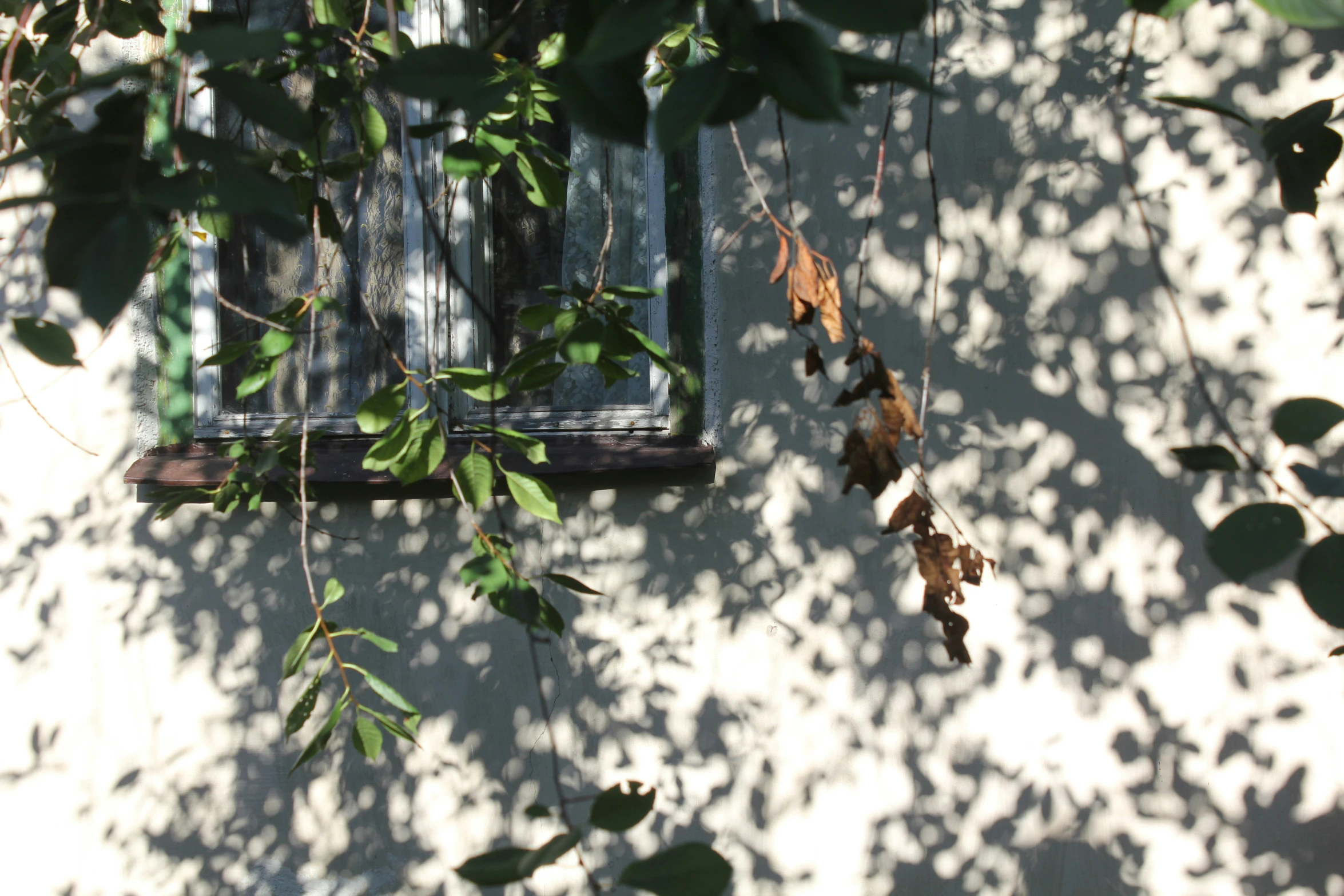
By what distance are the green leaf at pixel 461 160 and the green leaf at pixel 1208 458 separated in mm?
944

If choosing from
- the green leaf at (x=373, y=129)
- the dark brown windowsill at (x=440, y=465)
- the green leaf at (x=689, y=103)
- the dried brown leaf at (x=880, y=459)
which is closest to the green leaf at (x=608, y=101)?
the green leaf at (x=689, y=103)

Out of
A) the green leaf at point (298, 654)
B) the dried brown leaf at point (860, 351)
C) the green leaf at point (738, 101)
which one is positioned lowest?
the green leaf at point (298, 654)

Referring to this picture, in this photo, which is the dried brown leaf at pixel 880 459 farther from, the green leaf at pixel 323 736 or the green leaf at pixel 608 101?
the green leaf at pixel 323 736

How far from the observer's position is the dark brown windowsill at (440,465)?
98.0 inches

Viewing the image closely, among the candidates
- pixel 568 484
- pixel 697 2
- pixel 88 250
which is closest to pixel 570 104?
pixel 697 2

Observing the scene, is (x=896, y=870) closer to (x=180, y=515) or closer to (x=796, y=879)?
(x=796, y=879)

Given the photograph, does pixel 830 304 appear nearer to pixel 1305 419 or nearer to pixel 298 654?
pixel 1305 419

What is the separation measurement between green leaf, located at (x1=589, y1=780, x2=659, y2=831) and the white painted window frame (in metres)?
1.84

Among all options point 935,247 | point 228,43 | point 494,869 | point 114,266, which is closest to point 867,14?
point 228,43

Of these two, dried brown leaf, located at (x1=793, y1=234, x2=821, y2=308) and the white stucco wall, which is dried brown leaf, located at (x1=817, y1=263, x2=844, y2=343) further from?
the white stucco wall

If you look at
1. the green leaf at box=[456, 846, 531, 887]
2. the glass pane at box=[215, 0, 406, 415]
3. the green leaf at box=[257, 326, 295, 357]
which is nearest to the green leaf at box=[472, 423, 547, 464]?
the green leaf at box=[257, 326, 295, 357]

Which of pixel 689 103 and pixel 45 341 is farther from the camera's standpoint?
pixel 45 341

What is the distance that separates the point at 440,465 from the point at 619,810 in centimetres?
181

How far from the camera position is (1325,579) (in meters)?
0.75
